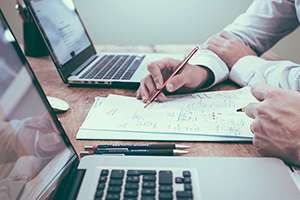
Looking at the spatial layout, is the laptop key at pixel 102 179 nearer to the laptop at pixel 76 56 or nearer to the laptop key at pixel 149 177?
the laptop key at pixel 149 177

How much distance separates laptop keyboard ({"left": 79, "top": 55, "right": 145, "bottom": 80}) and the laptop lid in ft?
0.16

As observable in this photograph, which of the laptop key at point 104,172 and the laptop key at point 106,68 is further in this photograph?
the laptop key at point 106,68

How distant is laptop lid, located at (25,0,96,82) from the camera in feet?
3.64

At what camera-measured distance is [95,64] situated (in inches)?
50.8

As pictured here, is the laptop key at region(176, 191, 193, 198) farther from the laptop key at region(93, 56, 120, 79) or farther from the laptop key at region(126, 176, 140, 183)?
the laptop key at region(93, 56, 120, 79)

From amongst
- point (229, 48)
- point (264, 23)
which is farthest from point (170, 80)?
point (264, 23)

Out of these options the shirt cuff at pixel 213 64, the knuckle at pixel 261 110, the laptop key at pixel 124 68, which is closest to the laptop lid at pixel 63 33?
the laptop key at pixel 124 68

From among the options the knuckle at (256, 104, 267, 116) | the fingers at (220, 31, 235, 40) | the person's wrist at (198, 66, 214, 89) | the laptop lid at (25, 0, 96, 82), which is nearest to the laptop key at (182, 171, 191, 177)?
the knuckle at (256, 104, 267, 116)

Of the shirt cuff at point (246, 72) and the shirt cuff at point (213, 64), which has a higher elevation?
the shirt cuff at point (213, 64)

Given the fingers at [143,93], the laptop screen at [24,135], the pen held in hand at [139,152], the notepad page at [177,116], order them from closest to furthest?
the laptop screen at [24,135], the pen held in hand at [139,152], the notepad page at [177,116], the fingers at [143,93]

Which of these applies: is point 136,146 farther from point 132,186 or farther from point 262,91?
point 262,91

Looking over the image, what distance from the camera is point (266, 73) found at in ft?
3.68

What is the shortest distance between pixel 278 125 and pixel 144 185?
0.29 m

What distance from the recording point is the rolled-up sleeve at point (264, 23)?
1438 mm
